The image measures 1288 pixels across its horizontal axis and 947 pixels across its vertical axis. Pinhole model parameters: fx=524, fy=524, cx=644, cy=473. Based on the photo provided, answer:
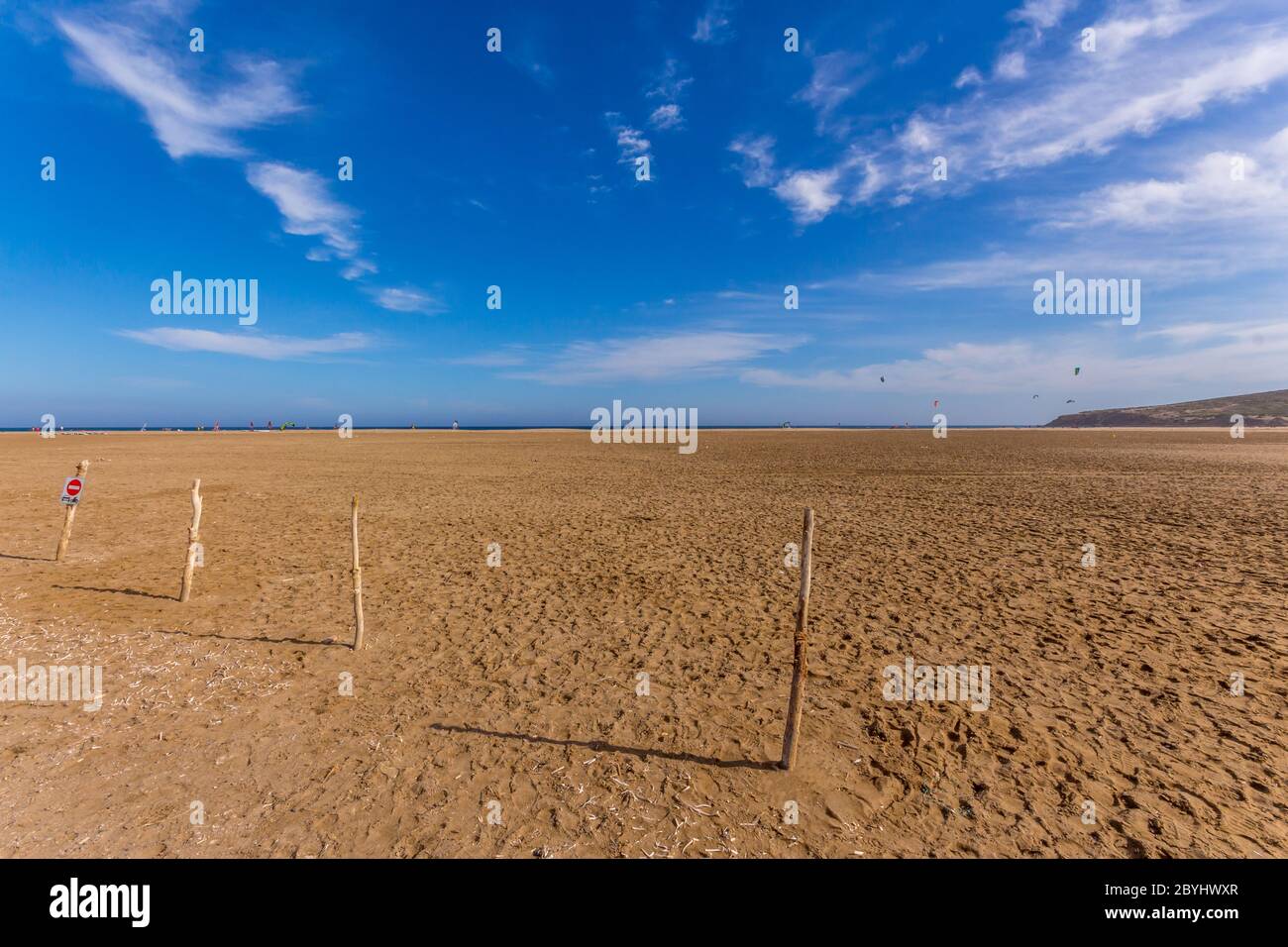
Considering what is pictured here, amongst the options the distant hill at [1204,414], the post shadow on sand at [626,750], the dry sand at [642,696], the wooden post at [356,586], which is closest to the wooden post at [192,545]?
the dry sand at [642,696]

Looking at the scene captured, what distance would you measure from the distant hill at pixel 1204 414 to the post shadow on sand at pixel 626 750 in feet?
467

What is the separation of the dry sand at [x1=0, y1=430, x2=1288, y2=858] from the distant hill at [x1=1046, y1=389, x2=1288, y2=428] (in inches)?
5222

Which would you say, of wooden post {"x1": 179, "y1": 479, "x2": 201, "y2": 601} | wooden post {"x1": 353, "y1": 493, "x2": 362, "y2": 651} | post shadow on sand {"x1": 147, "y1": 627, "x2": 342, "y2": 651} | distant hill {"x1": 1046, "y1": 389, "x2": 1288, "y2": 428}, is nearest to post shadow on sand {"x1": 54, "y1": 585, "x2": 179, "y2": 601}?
wooden post {"x1": 179, "y1": 479, "x2": 201, "y2": 601}

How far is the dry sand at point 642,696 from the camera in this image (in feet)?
16.0

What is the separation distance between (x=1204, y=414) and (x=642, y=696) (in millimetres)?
166077

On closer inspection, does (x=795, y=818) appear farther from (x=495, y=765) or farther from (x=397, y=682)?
(x=397, y=682)

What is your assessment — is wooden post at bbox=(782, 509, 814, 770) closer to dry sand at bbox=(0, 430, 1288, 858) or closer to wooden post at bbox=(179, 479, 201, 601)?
dry sand at bbox=(0, 430, 1288, 858)

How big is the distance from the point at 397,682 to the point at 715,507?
14506mm

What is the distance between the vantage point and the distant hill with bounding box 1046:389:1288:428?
346 ft

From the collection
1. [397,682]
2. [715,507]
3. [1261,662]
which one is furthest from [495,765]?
[715,507]

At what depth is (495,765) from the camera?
5.75 metres

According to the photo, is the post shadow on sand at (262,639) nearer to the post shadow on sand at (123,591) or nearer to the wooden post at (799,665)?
the post shadow on sand at (123,591)
